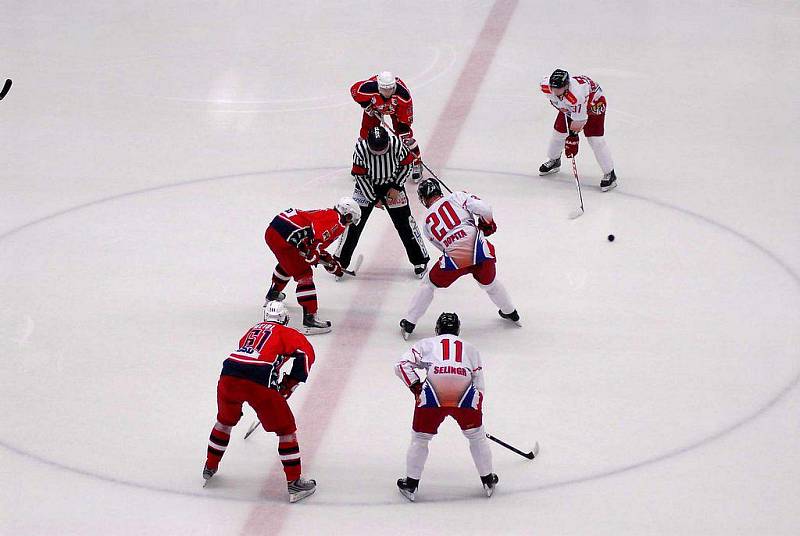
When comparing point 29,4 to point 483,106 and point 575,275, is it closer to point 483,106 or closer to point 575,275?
point 483,106

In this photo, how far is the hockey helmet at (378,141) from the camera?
8747mm

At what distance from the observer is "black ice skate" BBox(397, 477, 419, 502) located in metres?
6.63

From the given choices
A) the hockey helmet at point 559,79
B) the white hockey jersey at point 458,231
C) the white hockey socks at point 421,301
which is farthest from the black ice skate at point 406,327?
the hockey helmet at point 559,79

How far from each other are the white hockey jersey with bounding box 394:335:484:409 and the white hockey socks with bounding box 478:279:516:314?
5.79 feet

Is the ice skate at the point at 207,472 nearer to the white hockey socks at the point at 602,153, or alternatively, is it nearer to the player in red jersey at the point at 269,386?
the player in red jersey at the point at 269,386

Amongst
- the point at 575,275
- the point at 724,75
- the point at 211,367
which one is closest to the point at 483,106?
the point at 724,75

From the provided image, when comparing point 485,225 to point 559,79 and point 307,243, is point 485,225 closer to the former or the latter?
point 307,243

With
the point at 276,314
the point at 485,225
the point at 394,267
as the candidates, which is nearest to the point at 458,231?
the point at 485,225

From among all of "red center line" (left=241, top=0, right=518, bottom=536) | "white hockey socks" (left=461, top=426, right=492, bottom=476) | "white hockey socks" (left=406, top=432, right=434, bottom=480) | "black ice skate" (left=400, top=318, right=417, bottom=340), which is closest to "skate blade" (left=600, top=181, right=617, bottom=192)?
"red center line" (left=241, top=0, right=518, bottom=536)

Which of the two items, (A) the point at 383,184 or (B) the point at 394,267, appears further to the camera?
(B) the point at 394,267

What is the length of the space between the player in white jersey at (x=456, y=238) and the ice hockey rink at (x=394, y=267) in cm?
44

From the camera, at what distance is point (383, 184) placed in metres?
8.92

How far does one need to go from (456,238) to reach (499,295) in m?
0.51

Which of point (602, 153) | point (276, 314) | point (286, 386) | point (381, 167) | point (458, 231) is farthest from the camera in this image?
point (602, 153)
